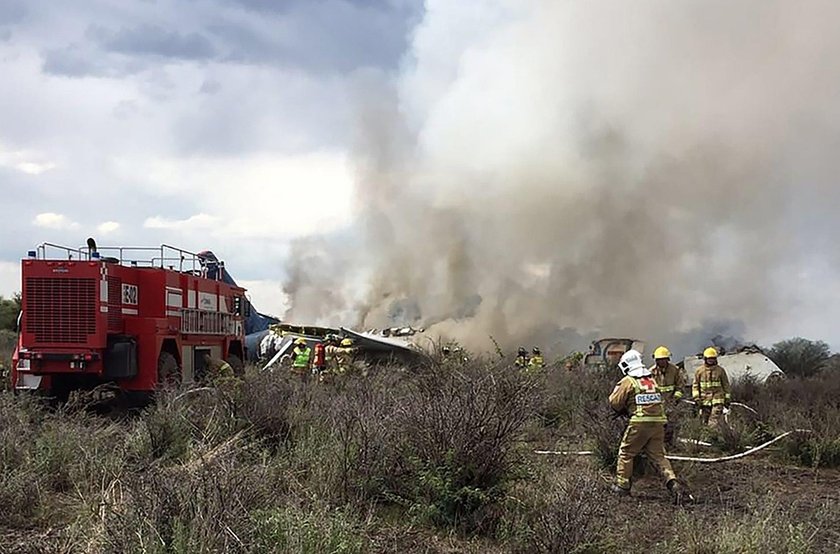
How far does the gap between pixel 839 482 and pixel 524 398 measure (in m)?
4.89

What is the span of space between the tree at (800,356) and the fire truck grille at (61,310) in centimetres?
2203

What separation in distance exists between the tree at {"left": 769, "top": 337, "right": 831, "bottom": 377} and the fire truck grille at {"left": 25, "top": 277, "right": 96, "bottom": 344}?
72.3 feet

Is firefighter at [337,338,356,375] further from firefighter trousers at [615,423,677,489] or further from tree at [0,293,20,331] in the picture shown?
tree at [0,293,20,331]

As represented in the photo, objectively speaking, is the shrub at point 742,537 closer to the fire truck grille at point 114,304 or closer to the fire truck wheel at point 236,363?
the fire truck grille at point 114,304

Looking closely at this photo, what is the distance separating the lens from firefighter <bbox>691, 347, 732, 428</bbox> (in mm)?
13609

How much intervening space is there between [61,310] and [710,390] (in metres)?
10.3

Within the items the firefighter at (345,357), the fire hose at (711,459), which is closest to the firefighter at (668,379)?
the fire hose at (711,459)

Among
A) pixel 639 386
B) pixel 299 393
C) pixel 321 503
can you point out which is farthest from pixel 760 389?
pixel 321 503

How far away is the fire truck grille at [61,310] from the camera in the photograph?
42.3 ft

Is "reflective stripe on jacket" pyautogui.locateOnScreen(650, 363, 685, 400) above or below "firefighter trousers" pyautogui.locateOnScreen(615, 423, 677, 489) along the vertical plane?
above

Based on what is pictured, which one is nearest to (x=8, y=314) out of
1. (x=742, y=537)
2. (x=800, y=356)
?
(x=800, y=356)

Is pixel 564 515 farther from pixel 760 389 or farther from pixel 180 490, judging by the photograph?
pixel 760 389

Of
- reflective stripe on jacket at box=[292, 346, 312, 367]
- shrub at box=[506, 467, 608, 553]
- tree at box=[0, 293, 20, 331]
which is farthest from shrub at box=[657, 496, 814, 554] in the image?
tree at box=[0, 293, 20, 331]

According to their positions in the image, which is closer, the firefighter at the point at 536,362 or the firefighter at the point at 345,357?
the firefighter at the point at 536,362
